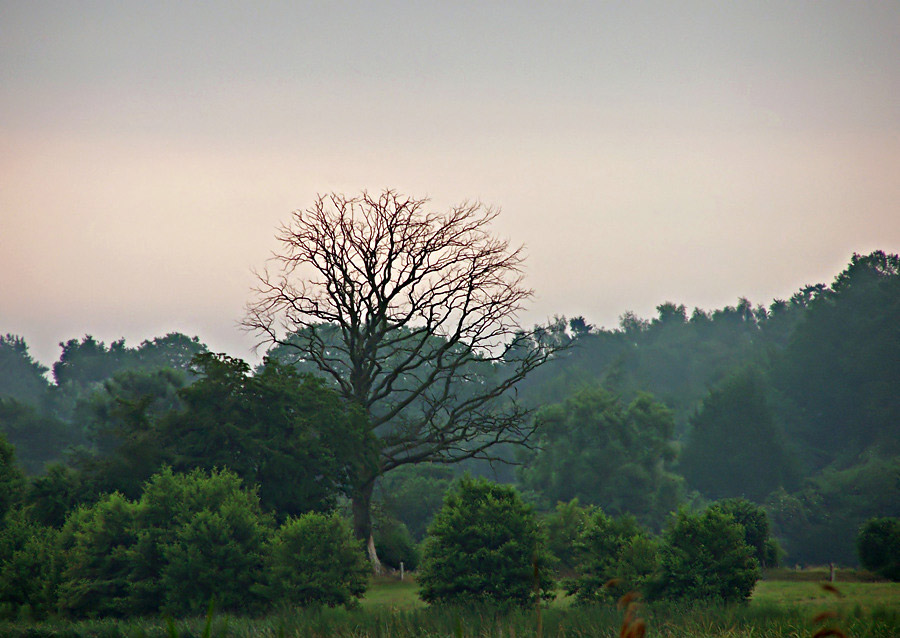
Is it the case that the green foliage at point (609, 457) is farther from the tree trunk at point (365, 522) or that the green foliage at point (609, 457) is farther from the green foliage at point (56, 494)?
the green foliage at point (56, 494)

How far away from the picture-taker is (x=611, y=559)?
24875 mm

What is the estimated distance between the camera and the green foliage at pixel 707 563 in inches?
911

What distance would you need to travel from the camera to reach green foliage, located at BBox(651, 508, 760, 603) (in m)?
23.1

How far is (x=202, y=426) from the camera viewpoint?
34.2 m

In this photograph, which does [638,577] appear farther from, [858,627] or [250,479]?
[250,479]

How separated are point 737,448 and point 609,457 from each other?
16.4 m

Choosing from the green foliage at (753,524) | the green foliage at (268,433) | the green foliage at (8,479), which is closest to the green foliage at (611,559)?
the green foliage at (268,433)

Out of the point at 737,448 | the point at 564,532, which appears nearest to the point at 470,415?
the point at 564,532

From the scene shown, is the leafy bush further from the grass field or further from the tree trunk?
the tree trunk

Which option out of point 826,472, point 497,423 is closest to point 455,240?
point 497,423

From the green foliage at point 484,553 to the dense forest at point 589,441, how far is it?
9.23m

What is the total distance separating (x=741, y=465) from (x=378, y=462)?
4456 centimetres

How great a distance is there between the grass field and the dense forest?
746 centimetres

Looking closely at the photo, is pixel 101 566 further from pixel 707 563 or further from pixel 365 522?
pixel 707 563
